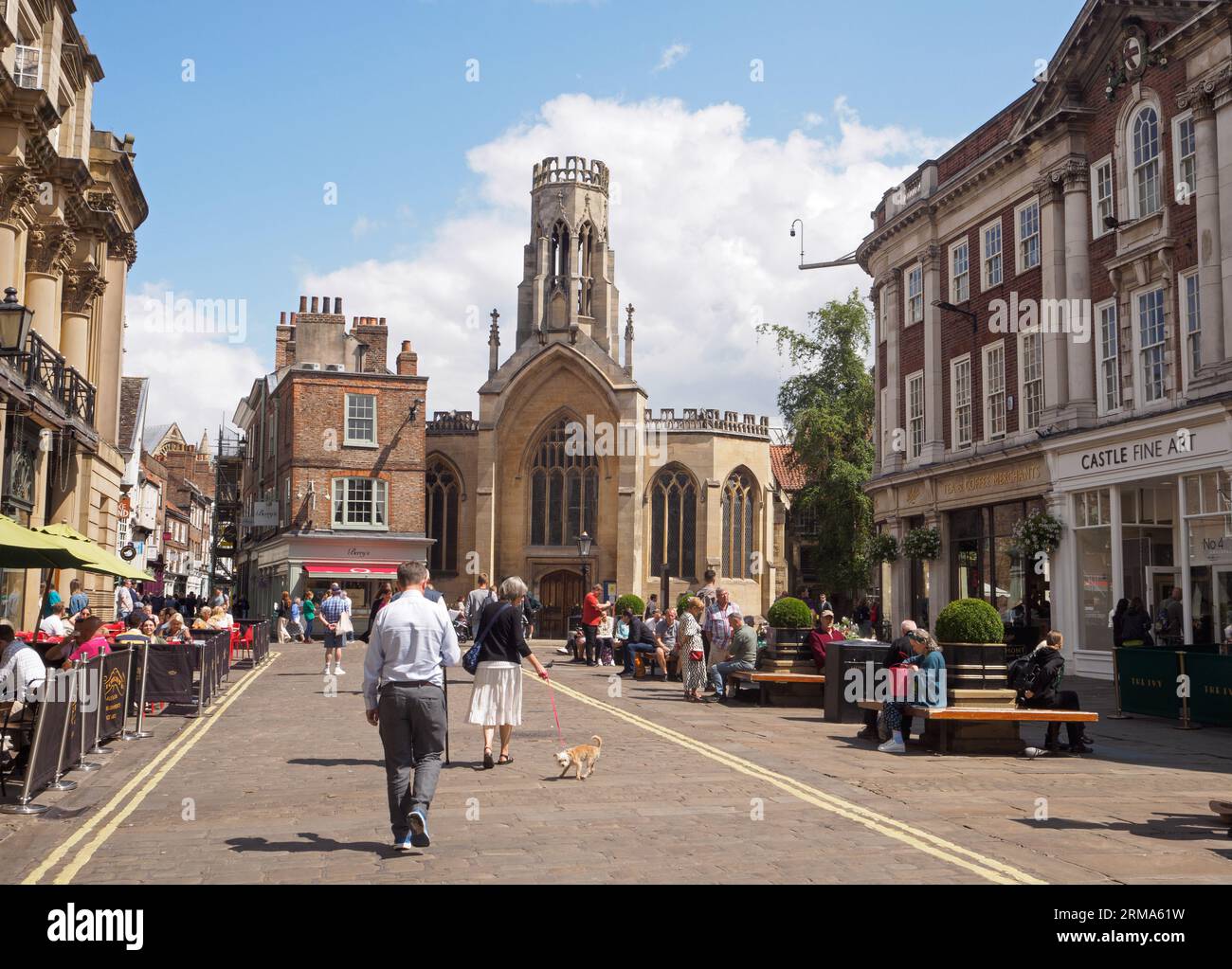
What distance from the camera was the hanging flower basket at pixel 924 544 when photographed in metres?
30.1

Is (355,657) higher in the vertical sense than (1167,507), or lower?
lower

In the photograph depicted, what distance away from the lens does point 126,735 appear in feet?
44.1

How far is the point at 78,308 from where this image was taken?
26000mm

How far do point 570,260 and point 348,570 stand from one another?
781 inches

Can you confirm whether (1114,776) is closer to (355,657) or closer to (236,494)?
(355,657)

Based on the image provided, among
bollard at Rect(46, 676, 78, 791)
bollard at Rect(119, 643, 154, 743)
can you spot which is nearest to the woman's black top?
bollard at Rect(46, 676, 78, 791)

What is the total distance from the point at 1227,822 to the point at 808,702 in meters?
10.4

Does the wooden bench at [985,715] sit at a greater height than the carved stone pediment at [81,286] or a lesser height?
lesser

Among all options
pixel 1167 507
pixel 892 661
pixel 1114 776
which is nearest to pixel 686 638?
pixel 892 661

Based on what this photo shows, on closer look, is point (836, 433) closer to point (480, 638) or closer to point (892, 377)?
point (892, 377)

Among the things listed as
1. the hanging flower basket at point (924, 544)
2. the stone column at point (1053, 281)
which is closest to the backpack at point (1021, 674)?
the stone column at point (1053, 281)

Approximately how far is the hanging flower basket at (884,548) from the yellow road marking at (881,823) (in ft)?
64.4

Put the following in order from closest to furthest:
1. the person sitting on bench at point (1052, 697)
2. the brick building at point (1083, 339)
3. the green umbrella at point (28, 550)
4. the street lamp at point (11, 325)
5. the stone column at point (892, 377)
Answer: the green umbrella at point (28, 550), the person sitting on bench at point (1052, 697), the street lamp at point (11, 325), the brick building at point (1083, 339), the stone column at point (892, 377)

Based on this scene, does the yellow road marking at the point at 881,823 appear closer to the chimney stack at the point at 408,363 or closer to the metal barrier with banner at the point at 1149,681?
the metal barrier with banner at the point at 1149,681
